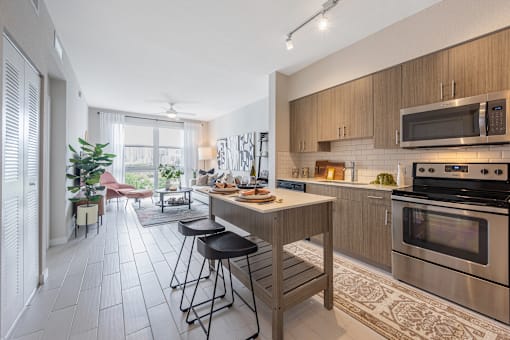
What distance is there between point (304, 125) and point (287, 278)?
99.5 inches

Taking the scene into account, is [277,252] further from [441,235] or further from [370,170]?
[370,170]

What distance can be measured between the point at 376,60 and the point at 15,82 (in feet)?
11.4

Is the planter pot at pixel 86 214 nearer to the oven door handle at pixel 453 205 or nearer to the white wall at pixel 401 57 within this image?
the white wall at pixel 401 57

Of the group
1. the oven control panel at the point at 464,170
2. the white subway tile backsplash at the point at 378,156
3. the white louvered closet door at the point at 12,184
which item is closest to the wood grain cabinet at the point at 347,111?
the white subway tile backsplash at the point at 378,156

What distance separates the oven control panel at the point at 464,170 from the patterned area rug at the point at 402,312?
1.18 meters

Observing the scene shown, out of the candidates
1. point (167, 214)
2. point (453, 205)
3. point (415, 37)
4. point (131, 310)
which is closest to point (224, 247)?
point (131, 310)

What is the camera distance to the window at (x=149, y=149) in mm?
6936

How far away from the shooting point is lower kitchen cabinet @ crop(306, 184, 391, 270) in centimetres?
229

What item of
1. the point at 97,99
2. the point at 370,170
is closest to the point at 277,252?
the point at 370,170

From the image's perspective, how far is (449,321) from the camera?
1621 mm

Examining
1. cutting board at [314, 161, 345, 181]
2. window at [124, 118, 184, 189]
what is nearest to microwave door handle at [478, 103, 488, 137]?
cutting board at [314, 161, 345, 181]

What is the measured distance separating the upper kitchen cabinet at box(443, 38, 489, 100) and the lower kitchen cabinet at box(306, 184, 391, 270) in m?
1.14

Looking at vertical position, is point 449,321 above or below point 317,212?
below

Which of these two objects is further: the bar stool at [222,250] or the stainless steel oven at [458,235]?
the stainless steel oven at [458,235]
